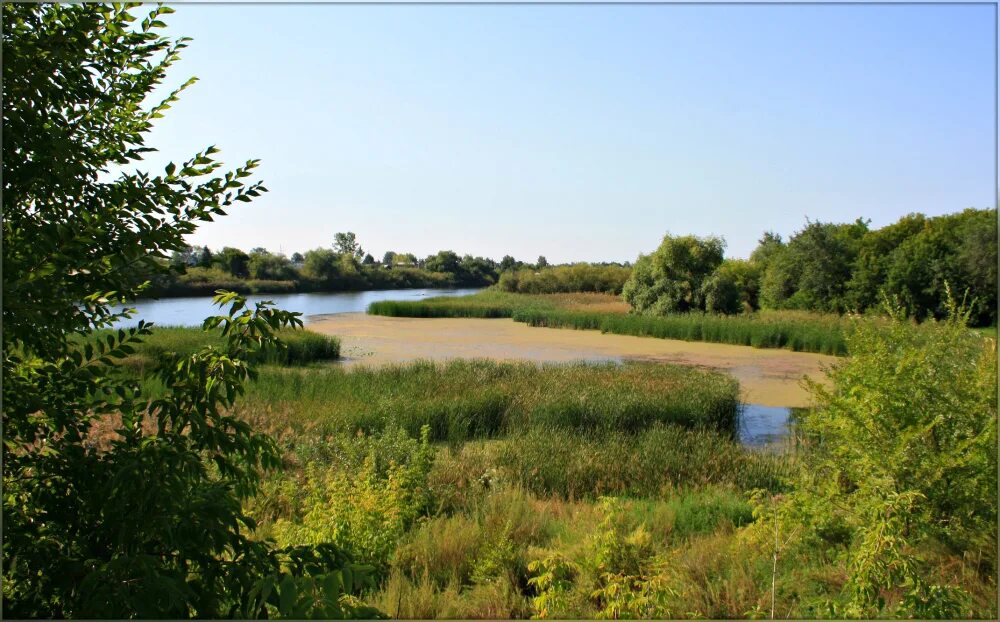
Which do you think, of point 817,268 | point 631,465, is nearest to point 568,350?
point 631,465

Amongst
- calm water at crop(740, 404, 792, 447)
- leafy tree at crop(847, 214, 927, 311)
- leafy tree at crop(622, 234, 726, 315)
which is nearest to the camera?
calm water at crop(740, 404, 792, 447)

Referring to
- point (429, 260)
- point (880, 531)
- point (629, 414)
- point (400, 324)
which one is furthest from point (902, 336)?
point (429, 260)

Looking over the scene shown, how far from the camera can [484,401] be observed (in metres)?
10.5

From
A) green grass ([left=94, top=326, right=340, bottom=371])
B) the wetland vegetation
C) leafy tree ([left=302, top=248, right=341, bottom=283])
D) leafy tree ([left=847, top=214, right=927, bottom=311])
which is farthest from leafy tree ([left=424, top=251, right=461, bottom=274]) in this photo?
the wetland vegetation

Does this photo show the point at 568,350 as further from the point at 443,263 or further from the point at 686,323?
the point at 443,263

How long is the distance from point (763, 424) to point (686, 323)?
12.2m

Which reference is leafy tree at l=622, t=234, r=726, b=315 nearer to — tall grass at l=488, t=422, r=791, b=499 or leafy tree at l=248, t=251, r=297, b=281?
tall grass at l=488, t=422, r=791, b=499

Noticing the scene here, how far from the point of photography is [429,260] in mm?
89000

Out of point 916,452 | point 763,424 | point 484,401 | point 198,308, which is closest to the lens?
point 916,452

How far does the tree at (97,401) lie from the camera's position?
1.88 meters

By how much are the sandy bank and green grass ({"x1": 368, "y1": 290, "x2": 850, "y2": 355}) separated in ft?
1.79

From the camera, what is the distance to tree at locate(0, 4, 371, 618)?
A: 188cm

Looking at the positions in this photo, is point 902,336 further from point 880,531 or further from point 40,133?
point 40,133

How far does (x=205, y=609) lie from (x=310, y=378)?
10436 mm
